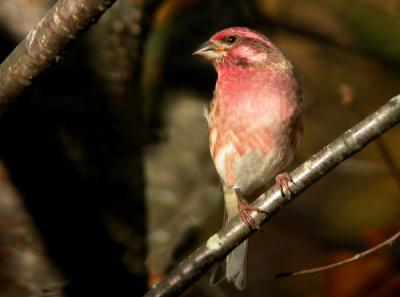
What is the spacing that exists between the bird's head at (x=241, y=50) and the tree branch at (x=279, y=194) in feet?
4.97

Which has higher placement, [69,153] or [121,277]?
[69,153]

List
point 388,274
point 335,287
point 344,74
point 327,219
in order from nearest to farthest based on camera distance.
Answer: point 388,274, point 335,287, point 344,74, point 327,219

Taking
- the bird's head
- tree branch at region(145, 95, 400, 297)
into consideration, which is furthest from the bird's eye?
tree branch at region(145, 95, 400, 297)

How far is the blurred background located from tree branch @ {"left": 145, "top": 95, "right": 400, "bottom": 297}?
102 cm

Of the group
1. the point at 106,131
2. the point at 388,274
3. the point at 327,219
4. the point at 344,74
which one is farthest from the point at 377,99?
the point at 106,131

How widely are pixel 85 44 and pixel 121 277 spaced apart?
1.37m

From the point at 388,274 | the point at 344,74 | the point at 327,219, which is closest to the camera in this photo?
the point at 388,274

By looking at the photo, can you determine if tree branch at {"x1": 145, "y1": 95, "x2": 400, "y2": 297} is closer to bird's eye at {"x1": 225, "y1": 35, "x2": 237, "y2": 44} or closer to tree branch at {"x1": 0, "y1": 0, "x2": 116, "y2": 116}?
tree branch at {"x1": 0, "y1": 0, "x2": 116, "y2": 116}

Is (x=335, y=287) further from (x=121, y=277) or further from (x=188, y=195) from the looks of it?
(x=121, y=277)

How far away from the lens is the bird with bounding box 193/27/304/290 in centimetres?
510

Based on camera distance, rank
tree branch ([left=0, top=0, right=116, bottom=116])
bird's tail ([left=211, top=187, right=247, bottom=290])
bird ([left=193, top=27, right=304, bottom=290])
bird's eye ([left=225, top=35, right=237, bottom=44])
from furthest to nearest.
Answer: bird's eye ([left=225, top=35, right=237, bottom=44]) → bird's tail ([left=211, top=187, right=247, bottom=290]) → bird ([left=193, top=27, right=304, bottom=290]) → tree branch ([left=0, top=0, right=116, bottom=116])

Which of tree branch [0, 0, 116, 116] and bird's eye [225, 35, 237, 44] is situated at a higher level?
tree branch [0, 0, 116, 116]

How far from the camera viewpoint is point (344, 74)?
7633 millimetres

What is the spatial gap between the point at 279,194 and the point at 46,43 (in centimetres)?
119
